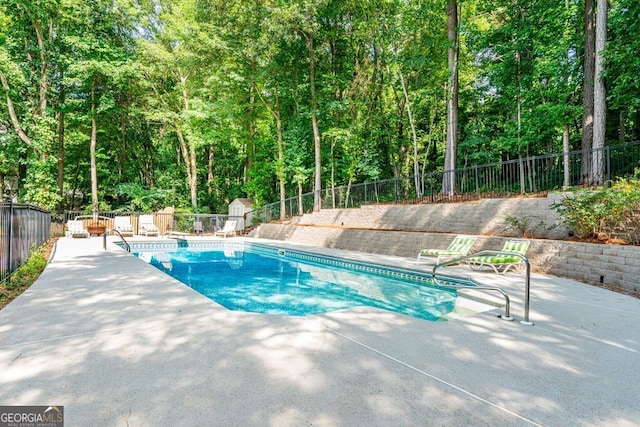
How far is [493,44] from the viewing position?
12.3m

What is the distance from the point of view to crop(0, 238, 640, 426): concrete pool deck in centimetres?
183

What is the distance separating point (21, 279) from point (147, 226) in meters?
11.1

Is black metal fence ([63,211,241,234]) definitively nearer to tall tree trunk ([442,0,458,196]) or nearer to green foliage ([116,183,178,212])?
green foliage ([116,183,178,212])

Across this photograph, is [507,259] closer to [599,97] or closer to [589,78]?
[599,97]

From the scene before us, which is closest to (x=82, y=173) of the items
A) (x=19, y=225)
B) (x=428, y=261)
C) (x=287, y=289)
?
(x=19, y=225)

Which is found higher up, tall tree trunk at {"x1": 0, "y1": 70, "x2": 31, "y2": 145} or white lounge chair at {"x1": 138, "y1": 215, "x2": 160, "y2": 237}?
tall tree trunk at {"x1": 0, "y1": 70, "x2": 31, "y2": 145}

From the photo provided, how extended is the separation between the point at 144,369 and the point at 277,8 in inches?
583

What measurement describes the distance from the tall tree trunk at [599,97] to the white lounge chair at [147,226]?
55.8 feet

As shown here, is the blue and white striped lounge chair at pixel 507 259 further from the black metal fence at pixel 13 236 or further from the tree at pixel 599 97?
the black metal fence at pixel 13 236

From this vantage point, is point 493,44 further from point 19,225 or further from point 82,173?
point 82,173

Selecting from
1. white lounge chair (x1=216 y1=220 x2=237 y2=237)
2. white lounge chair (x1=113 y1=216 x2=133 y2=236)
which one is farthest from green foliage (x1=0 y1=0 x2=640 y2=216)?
white lounge chair (x1=216 y1=220 x2=237 y2=237)

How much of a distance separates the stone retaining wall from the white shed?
3.41 meters

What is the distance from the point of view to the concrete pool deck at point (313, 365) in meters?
1.83

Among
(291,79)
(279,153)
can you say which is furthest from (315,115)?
(279,153)
